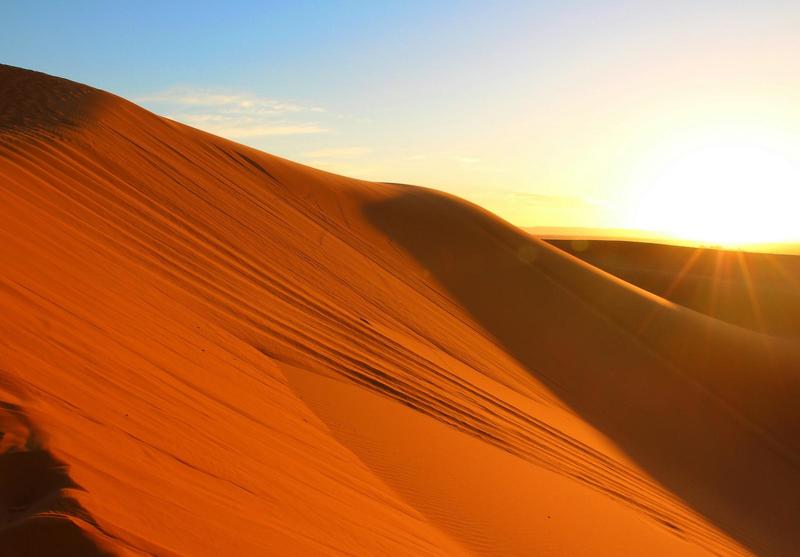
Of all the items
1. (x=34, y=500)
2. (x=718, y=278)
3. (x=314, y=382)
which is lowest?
(x=34, y=500)

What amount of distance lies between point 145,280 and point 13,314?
272 centimetres

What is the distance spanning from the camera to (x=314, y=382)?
22.0ft

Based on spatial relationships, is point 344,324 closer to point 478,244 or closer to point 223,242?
point 223,242

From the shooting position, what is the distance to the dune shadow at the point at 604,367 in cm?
1047

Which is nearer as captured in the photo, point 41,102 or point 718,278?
point 41,102

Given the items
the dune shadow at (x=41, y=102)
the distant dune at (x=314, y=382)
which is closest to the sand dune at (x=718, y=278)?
the distant dune at (x=314, y=382)

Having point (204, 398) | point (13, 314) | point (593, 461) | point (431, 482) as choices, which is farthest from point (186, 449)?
point (593, 461)

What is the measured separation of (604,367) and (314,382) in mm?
8478

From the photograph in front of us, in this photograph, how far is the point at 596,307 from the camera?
16875mm

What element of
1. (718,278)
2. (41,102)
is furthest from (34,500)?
(718,278)

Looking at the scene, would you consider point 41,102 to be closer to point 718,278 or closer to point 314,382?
point 314,382

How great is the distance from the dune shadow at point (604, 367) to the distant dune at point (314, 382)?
0.22 ft

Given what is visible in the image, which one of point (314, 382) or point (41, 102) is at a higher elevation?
point (41, 102)

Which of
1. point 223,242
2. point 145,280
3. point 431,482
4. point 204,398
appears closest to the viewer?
point 204,398
